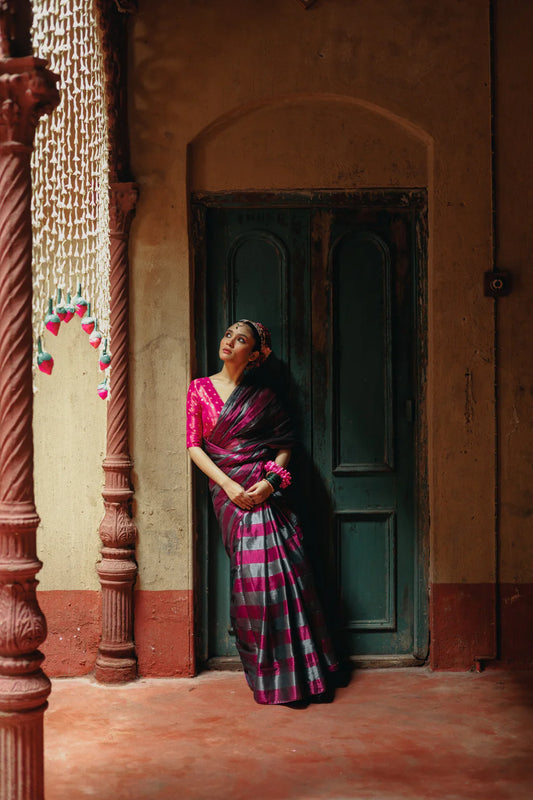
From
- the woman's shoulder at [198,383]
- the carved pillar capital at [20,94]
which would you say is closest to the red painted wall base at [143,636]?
the woman's shoulder at [198,383]

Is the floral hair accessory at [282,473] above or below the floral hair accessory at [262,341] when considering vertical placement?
below

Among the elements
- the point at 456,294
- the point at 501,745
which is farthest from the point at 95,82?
the point at 501,745

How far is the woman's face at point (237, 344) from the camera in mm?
4203

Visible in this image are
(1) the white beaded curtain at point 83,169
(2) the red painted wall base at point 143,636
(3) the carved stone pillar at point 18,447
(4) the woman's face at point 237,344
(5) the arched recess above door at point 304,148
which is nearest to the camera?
(3) the carved stone pillar at point 18,447

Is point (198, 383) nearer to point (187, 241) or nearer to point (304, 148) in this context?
point (187, 241)

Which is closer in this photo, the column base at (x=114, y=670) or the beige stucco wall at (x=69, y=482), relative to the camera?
the column base at (x=114, y=670)

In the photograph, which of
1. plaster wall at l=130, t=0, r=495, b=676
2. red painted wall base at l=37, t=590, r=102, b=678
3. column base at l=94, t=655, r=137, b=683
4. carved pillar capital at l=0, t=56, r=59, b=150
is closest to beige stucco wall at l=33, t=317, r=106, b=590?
red painted wall base at l=37, t=590, r=102, b=678

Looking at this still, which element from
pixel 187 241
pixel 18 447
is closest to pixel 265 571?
pixel 187 241

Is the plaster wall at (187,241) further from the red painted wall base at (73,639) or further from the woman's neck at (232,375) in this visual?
the woman's neck at (232,375)

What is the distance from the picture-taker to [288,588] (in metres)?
4.05

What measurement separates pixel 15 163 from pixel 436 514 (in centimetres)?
272

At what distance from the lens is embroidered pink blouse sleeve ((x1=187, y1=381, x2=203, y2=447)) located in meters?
4.22

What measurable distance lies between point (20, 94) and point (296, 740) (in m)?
2.60

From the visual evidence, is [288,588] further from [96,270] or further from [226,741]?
[96,270]
